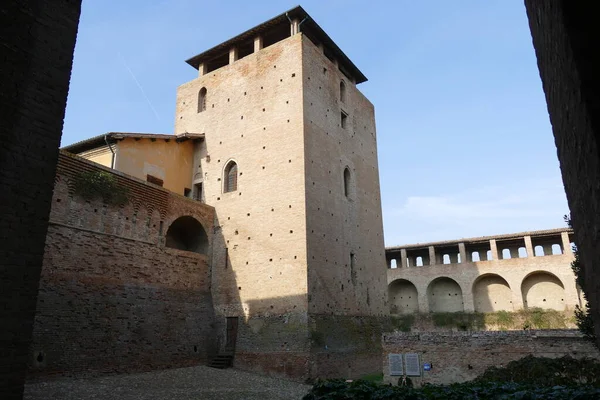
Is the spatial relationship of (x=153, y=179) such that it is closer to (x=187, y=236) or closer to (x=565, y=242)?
(x=187, y=236)

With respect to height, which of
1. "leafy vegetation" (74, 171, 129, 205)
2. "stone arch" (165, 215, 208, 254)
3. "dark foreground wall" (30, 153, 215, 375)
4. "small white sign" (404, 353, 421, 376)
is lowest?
"small white sign" (404, 353, 421, 376)

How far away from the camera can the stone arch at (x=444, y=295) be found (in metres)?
28.5

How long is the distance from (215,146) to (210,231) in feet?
11.8

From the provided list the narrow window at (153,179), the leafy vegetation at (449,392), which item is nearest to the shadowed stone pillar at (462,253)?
the narrow window at (153,179)

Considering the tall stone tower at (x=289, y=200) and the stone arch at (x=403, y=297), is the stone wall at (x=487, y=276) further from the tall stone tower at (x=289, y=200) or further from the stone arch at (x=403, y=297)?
the tall stone tower at (x=289, y=200)

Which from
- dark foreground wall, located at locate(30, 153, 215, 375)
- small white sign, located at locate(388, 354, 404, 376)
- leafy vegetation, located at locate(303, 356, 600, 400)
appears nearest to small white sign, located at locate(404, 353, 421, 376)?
small white sign, located at locate(388, 354, 404, 376)

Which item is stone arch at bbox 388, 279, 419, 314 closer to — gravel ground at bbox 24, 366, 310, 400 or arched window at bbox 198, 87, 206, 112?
arched window at bbox 198, 87, 206, 112

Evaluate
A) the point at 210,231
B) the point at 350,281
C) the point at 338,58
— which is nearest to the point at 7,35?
the point at 210,231

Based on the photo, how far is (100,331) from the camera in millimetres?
11734

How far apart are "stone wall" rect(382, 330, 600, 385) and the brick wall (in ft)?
31.1

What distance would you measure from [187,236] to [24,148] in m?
12.5

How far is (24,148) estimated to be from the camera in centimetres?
501

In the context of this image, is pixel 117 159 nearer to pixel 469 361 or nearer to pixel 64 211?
pixel 64 211

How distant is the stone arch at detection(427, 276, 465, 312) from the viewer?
2845cm
